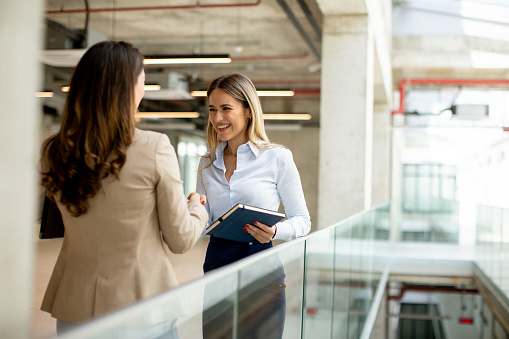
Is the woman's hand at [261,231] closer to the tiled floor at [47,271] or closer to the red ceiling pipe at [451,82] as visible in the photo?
the tiled floor at [47,271]

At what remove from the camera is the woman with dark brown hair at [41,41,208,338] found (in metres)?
1.27

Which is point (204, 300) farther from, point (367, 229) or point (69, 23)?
point (69, 23)

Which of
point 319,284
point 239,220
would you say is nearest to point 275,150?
point 239,220

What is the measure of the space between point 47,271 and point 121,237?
670 centimetres

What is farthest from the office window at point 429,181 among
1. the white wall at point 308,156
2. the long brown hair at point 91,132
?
the long brown hair at point 91,132

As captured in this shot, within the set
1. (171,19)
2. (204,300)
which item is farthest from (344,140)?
(204,300)

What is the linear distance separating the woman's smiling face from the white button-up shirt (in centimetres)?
7

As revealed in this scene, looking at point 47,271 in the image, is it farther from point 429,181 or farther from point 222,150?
point 429,181

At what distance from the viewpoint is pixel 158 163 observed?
1300 mm

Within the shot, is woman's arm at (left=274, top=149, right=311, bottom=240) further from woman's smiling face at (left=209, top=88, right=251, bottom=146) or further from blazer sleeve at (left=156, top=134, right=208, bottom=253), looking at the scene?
blazer sleeve at (left=156, top=134, right=208, bottom=253)

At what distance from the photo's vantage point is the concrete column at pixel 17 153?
726 mm

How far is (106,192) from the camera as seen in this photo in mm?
1282

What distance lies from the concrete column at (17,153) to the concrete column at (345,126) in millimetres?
6178

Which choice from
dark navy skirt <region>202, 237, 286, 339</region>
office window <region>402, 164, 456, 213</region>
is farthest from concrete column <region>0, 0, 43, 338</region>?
office window <region>402, 164, 456, 213</region>
